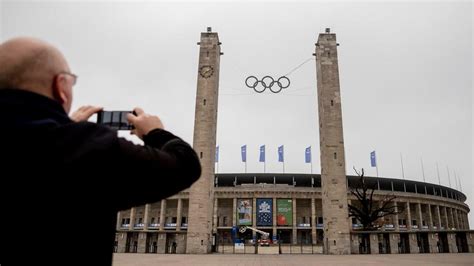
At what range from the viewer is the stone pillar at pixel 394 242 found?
29998 millimetres

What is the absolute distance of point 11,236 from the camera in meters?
1.31

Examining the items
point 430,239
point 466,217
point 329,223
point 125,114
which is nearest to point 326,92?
point 329,223

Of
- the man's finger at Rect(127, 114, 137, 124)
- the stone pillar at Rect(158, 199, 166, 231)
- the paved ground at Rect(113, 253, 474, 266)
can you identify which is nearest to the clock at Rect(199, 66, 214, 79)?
the paved ground at Rect(113, 253, 474, 266)

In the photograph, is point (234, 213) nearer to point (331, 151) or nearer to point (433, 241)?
point (331, 151)

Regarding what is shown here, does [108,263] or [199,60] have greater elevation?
[199,60]

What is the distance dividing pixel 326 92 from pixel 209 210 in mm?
16907

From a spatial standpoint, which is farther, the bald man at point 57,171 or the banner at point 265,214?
the banner at point 265,214

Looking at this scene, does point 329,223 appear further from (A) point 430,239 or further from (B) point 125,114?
(B) point 125,114

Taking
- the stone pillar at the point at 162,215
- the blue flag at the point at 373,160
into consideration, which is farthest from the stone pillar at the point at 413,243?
the stone pillar at the point at 162,215

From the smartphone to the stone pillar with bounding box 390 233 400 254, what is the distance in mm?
32911

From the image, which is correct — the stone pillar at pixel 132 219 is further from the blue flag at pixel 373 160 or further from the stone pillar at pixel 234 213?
the blue flag at pixel 373 160

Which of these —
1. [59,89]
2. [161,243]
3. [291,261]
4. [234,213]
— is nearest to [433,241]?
[291,261]

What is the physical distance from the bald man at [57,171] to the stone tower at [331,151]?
32.9m

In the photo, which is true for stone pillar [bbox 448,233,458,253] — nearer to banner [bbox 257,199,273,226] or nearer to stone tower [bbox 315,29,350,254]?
stone tower [bbox 315,29,350,254]
